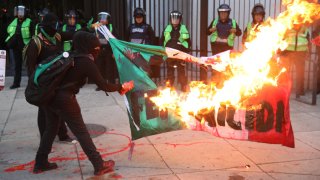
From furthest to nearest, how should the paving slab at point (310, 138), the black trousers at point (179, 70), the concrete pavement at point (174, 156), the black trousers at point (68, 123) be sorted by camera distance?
the black trousers at point (179, 70)
the paving slab at point (310, 138)
the concrete pavement at point (174, 156)
the black trousers at point (68, 123)

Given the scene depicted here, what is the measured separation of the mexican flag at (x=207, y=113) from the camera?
5043 millimetres

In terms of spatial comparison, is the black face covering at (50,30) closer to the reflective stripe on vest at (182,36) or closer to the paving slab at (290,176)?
the paving slab at (290,176)

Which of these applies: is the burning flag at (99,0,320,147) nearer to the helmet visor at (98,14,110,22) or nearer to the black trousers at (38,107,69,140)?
the black trousers at (38,107,69,140)

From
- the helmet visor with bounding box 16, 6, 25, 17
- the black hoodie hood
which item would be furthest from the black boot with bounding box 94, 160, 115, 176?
the helmet visor with bounding box 16, 6, 25, 17

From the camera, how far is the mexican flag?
504cm

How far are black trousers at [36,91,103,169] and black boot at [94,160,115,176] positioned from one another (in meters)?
0.05

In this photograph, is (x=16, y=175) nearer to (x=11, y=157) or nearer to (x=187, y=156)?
(x=11, y=157)

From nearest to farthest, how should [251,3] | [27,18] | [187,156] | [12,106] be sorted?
[187,156] < [12,106] < [27,18] < [251,3]

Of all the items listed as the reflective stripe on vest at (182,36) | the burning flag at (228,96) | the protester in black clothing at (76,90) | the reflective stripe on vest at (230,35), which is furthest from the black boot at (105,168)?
the reflective stripe on vest at (230,35)

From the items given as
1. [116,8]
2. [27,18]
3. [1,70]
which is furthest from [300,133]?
[27,18]

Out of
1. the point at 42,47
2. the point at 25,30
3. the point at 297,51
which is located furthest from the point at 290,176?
the point at 25,30

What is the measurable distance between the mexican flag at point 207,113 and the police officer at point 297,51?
424 cm

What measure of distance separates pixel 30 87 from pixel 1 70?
4.12 ft

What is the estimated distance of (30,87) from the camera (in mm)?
4875
